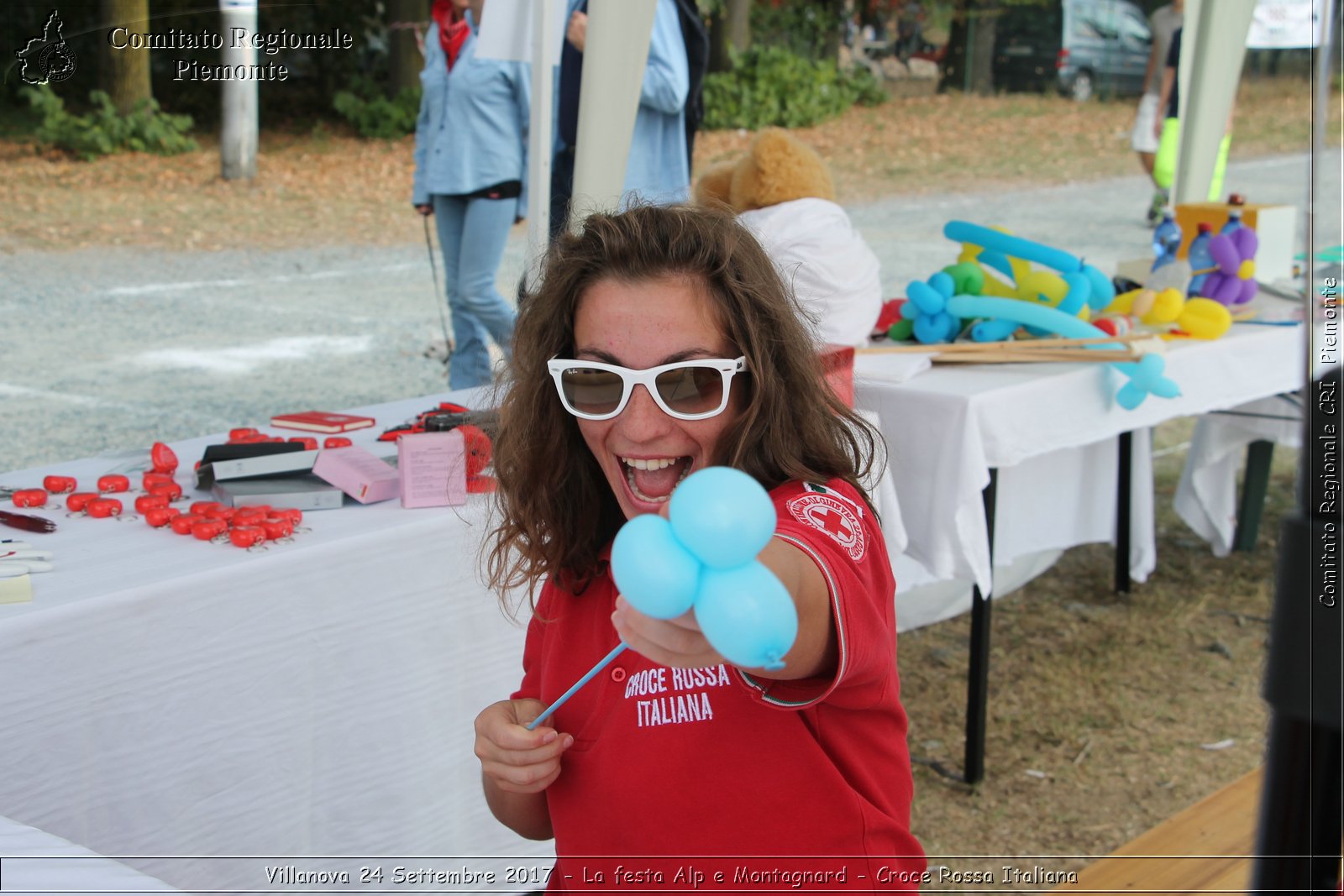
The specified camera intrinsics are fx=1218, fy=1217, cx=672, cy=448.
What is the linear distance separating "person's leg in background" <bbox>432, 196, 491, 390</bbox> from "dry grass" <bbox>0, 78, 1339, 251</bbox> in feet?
13.3

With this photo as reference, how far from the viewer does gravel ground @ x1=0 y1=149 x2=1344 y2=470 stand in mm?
5621

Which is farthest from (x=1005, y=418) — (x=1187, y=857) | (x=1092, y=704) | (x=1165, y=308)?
(x=1187, y=857)

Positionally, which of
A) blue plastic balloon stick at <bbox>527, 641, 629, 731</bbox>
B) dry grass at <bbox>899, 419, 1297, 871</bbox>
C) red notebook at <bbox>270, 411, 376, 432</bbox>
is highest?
blue plastic balloon stick at <bbox>527, 641, 629, 731</bbox>

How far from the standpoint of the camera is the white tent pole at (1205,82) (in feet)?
14.8

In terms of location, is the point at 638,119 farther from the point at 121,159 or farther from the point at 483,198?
the point at 121,159

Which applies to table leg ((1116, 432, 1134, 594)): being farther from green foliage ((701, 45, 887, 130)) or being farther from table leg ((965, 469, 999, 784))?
green foliage ((701, 45, 887, 130))

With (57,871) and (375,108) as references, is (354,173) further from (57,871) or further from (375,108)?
(57,871)

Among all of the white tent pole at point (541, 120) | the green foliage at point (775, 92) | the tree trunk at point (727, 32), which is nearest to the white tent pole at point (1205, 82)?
the white tent pole at point (541, 120)

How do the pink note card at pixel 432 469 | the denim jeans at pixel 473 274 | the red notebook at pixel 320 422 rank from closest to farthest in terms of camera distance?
the pink note card at pixel 432 469 < the red notebook at pixel 320 422 < the denim jeans at pixel 473 274

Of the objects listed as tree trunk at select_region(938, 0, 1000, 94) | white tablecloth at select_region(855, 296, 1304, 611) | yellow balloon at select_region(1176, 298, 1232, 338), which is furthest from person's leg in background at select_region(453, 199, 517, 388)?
tree trunk at select_region(938, 0, 1000, 94)

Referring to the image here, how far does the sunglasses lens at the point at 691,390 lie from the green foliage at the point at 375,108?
11.5m

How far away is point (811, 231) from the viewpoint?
118 inches

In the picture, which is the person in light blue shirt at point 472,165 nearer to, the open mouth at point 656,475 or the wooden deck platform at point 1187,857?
the wooden deck platform at point 1187,857

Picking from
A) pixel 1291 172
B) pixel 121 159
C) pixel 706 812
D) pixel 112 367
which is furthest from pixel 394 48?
pixel 706 812
